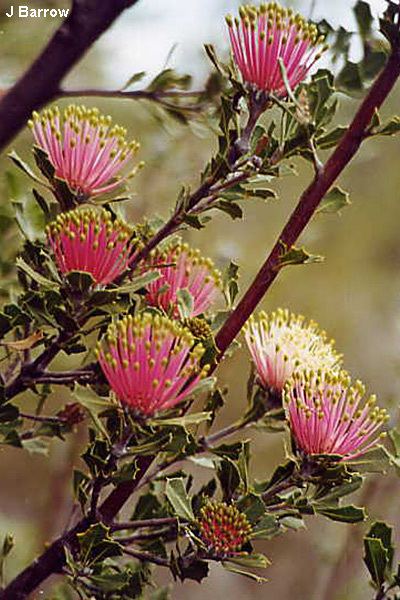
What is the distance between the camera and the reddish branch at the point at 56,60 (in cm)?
44

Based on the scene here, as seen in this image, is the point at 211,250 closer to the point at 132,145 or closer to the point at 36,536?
the point at 36,536

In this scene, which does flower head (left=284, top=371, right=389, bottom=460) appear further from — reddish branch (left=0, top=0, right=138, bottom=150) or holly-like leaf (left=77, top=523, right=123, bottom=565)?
reddish branch (left=0, top=0, right=138, bottom=150)

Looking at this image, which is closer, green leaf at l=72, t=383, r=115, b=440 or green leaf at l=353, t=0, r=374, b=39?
green leaf at l=72, t=383, r=115, b=440

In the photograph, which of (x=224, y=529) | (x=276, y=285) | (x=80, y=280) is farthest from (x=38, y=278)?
(x=276, y=285)

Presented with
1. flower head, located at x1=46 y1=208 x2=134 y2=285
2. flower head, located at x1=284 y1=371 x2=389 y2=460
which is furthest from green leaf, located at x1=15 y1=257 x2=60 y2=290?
flower head, located at x1=284 y1=371 x2=389 y2=460

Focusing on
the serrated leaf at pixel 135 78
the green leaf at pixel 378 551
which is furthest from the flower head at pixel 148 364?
the serrated leaf at pixel 135 78

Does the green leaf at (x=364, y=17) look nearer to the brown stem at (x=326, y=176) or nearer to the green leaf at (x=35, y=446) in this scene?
the brown stem at (x=326, y=176)

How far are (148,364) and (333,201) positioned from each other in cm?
13

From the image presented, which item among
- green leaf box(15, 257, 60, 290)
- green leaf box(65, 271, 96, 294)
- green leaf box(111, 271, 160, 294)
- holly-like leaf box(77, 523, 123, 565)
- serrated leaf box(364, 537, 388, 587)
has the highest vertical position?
green leaf box(111, 271, 160, 294)

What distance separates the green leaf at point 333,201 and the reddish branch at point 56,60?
132 millimetres

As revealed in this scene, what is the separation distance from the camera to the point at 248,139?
0.41 meters

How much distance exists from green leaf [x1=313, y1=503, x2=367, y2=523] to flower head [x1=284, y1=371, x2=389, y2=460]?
0.9 inches

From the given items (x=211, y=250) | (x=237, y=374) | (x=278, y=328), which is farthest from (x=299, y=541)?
(x=278, y=328)

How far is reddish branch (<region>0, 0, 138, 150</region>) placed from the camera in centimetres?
44
